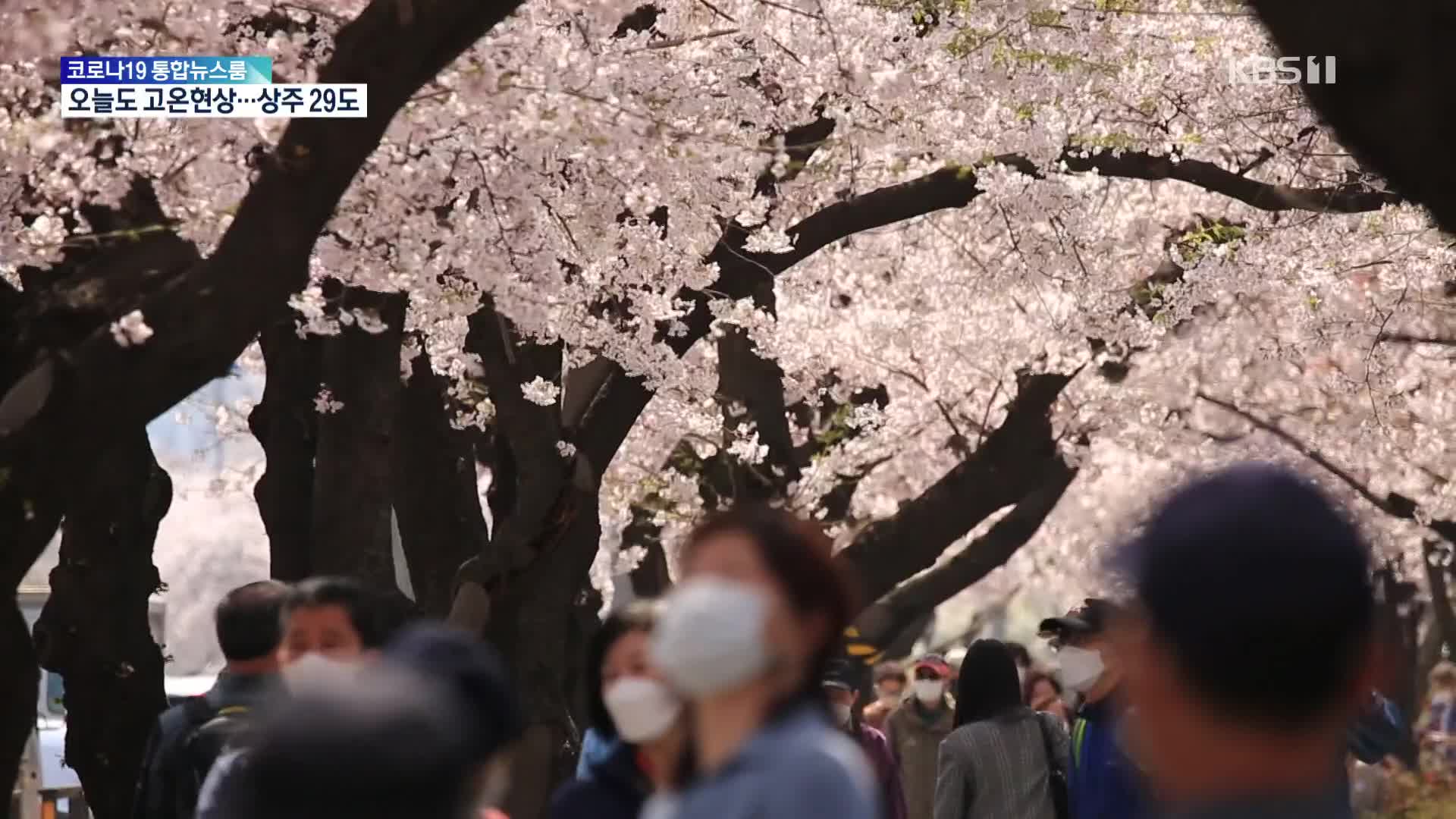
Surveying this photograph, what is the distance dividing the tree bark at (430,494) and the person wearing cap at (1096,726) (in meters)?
6.66

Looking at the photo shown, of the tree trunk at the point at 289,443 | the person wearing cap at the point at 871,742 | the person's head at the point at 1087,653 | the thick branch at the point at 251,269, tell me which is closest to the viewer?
the thick branch at the point at 251,269

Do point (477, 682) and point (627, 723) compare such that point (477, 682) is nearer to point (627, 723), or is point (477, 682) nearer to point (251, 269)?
point (627, 723)

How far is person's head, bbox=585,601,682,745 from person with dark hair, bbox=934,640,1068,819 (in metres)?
3.24

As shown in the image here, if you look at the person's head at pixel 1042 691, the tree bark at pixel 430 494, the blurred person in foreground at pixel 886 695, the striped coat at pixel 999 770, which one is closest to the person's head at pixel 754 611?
the striped coat at pixel 999 770

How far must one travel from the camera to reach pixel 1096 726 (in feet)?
23.2

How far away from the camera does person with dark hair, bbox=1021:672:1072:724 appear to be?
43.6 feet

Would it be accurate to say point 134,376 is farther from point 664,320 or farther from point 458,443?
point 458,443

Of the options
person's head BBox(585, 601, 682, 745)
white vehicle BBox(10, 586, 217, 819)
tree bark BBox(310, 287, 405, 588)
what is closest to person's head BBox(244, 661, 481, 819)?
person's head BBox(585, 601, 682, 745)

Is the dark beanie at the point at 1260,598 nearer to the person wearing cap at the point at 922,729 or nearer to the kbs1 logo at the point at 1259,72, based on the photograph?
the person wearing cap at the point at 922,729

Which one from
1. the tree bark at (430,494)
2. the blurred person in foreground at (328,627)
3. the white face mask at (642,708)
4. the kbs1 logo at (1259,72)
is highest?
the kbs1 logo at (1259,72)

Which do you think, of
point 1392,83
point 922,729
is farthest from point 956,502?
point 1392,83

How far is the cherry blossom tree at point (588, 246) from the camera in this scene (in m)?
6.92

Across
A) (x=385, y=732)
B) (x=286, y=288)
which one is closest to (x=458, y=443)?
(x=286, y=288)

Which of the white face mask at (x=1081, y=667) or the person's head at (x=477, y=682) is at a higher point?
the person's head at (x=477, y=682)
